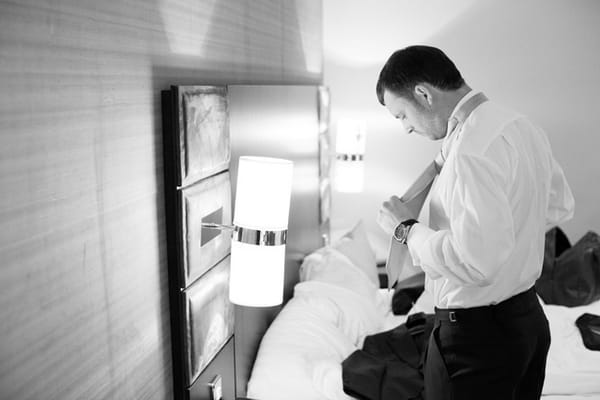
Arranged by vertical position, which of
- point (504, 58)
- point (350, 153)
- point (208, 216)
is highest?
point (504, 58)

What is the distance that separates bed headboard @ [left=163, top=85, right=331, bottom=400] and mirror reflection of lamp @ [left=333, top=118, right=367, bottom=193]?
134cm

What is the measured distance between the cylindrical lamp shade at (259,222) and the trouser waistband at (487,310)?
46 centimetres

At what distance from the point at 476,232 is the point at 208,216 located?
68 centimetres

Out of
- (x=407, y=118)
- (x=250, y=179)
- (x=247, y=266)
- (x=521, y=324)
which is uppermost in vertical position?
(x=407, y=118)

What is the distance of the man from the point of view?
1.45 m

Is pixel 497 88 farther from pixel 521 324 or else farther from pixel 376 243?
pixel 521 324

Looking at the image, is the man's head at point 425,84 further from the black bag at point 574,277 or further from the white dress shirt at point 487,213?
the black bag at point 574,277

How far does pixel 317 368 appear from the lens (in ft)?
7.15

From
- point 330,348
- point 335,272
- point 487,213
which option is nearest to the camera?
point 487,213

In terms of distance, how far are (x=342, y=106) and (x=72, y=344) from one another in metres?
3.54

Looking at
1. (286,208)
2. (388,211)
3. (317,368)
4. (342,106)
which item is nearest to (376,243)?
(342,106)

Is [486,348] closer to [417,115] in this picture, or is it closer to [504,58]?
[417,115]

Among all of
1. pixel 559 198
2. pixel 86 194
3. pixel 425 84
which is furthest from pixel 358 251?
pixel 86 194

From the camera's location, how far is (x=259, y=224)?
1.50 meters
